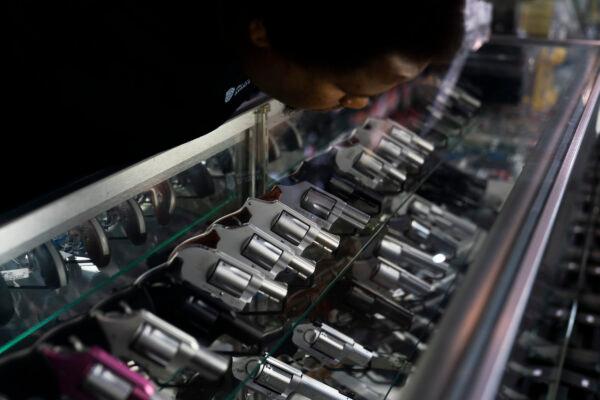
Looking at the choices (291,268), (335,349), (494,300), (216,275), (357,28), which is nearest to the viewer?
(494,300)

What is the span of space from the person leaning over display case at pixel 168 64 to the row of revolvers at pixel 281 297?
200 millimetres

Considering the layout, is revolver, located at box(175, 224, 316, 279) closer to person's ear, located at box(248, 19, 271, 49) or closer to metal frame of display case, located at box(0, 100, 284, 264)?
metal frame of display case, located at box(0, 100, 284, 264)

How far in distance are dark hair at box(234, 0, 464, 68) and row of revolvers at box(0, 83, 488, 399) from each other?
36cm

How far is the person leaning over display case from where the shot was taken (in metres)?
0.78

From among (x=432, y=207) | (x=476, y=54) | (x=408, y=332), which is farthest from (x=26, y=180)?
(x=476, y=54)

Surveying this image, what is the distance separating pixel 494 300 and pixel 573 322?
1.60 metres

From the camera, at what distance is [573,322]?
6.80 ft

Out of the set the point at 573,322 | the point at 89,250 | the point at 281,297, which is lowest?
the point at 89,250

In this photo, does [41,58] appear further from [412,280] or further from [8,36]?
[412,280]

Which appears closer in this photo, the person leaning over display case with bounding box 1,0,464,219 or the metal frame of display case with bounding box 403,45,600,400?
the metal frame of display case with bounding box 403,45,600,400


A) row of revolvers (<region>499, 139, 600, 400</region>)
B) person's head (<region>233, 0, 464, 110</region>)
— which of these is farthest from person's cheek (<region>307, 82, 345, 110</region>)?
row of revolvers (<region>499, 139, 600, 400</region>)

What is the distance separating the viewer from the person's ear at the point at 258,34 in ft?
2.70

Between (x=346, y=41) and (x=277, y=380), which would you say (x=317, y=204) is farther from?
(x=346, y=41)

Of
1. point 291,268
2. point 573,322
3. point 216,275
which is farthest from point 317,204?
point 573,322
